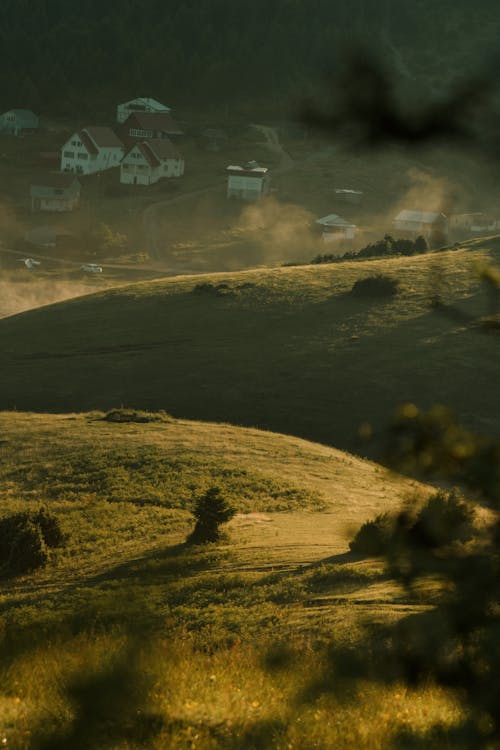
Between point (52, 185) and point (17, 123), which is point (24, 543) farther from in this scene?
point (17, 123)

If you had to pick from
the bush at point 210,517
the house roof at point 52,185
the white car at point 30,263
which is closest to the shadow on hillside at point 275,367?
the bush at point 210,517

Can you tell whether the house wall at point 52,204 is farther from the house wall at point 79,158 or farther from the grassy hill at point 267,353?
the grassy hill at point 267,353

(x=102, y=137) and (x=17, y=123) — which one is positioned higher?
(x=17, y=123)

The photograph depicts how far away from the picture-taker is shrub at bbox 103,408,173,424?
43.3m

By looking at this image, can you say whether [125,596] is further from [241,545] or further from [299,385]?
[299,385]

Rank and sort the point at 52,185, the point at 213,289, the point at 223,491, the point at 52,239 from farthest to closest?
the point at 52,185
the point at 52,239
the point at 213,289
the point at 223,491

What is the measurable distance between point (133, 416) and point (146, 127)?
142 metres

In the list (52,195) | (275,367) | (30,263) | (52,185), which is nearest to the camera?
(275,367)

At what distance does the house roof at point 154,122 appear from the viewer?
569 feet

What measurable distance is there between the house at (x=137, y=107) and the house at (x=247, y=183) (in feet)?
167

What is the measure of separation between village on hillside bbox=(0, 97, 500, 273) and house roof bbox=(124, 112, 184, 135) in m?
0.33

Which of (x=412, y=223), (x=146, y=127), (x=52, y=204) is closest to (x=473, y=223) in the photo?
(x=412, y=223)

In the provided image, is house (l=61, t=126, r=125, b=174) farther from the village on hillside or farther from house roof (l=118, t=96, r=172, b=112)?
house roof (l=118, t=96, r=172, b=112)

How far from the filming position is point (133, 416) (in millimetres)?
43719
